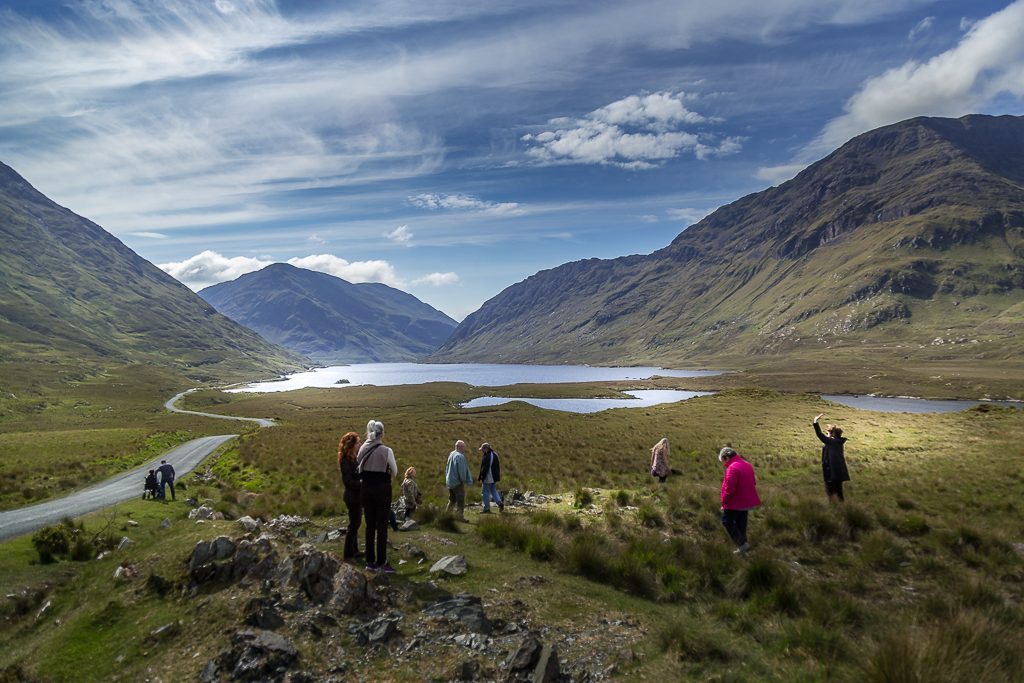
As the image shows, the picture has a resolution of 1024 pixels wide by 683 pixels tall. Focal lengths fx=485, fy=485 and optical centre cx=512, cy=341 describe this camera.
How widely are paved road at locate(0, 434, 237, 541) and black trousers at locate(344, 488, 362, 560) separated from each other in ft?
49.7

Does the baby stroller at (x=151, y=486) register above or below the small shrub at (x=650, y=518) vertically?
below

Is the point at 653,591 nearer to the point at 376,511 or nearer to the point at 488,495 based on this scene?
the point at 376,511

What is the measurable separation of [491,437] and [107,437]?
41.9 m

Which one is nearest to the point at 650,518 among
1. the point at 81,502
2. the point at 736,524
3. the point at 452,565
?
the point at 736,524

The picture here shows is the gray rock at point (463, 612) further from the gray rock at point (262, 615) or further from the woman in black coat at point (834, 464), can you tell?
the woman in black coat at point (834, 464)

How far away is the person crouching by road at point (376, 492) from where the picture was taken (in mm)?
9117

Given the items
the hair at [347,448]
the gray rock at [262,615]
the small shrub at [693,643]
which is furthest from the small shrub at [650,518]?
the gray rock at [262,615]

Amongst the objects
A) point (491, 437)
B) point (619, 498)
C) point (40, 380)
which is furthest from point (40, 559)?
point (40, 380)

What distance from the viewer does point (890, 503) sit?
601 inches

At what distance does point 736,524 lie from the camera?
1123 centimetres

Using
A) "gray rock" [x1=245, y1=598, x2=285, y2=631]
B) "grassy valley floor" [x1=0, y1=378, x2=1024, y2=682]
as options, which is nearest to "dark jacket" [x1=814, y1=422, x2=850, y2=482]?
"grassy valley floor" [x1=0, y1=378, x2=1024, y2=682]

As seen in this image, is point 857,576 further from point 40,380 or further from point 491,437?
point 40,380

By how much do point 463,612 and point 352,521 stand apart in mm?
3179

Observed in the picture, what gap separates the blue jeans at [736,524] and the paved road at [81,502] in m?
22.3
